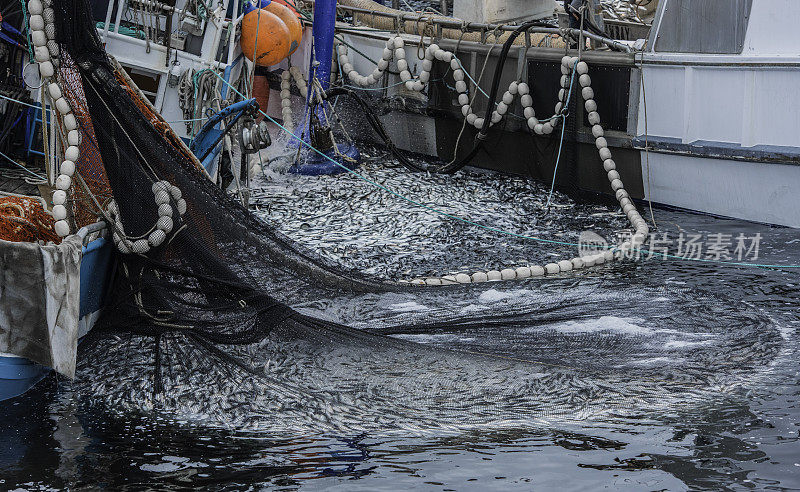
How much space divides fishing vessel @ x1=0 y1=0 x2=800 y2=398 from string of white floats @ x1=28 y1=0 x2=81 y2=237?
1 cm

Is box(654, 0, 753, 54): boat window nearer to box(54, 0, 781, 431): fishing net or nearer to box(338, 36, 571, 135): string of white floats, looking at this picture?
box(338, 36, 571, 135): string of white floats

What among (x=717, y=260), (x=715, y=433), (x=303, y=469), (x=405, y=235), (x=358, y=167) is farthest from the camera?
(x=358, y=167)

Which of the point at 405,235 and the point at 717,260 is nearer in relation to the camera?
the point at 717,260

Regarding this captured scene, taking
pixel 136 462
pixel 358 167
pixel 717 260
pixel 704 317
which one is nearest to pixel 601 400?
pixel 704 317

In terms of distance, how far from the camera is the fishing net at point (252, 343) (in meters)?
5.43

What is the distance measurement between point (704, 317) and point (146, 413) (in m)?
3.94

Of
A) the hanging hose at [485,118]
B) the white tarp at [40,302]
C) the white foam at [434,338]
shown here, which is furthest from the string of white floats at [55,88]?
the hanging hose at [485,118]

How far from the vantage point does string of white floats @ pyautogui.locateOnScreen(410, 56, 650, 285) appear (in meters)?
7.84

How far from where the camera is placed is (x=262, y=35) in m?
11.6

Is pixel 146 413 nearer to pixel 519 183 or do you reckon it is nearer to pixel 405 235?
pixel 405 235

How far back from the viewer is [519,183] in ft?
37.9

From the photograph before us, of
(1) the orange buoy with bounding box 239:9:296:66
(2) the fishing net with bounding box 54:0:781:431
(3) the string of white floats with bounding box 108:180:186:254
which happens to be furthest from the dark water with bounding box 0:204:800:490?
(1) the orange buoy with bounding box 239:9:296:66

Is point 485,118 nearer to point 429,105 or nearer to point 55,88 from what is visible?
point 429,105

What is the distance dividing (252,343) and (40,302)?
1.31 metres
